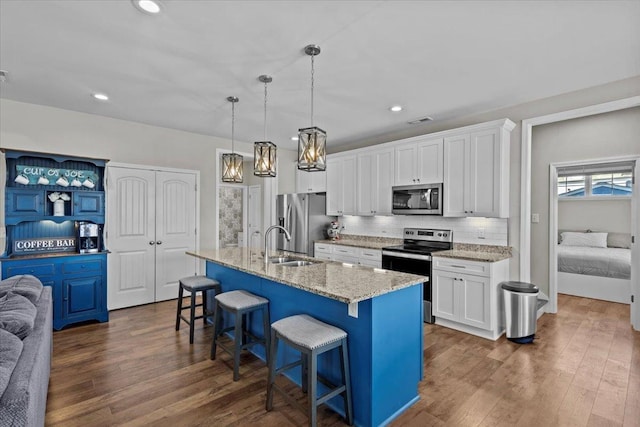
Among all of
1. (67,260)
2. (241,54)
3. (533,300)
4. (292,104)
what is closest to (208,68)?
(241,54)

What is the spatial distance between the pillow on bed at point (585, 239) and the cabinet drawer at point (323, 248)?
4.79 m

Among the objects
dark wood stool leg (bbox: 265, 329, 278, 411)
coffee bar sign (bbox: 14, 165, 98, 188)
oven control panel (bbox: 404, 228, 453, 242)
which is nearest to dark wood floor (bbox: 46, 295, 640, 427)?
dark wood stool leg (bbox: 265, 329, 278, 411)

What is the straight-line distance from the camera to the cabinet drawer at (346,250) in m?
4.76

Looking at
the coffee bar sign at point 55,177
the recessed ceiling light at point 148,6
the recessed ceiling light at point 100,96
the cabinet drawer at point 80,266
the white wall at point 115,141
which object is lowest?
the cabinet drawer at point 80,266

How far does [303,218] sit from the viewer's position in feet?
18.1

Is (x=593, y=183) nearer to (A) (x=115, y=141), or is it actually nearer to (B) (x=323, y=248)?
(B) (x=323, y=248)

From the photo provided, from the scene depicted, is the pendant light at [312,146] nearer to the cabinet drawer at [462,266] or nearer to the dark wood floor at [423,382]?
the dark wood floor at [423,382]

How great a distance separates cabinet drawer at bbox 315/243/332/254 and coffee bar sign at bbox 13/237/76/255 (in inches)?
133

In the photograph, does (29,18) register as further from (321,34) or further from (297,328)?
(297,328)

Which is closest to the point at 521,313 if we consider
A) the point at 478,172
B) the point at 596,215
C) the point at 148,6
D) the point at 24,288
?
the point at 478,172

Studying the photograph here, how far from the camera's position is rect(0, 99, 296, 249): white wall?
12.3 feet

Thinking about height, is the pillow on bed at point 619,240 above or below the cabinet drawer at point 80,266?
above

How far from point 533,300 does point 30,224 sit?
227 inches

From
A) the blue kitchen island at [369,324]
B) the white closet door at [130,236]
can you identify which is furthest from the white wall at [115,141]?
the blue kitchen island at [369,324]
